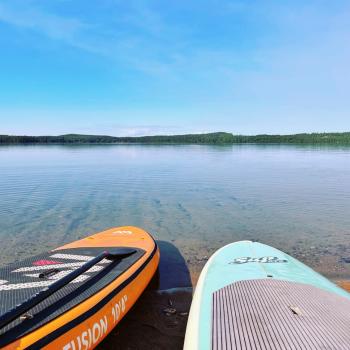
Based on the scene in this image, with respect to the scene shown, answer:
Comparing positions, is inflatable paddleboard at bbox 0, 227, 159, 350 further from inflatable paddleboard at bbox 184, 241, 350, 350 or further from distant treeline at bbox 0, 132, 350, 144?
distant treeline at bbox 0, 132, 350, 144

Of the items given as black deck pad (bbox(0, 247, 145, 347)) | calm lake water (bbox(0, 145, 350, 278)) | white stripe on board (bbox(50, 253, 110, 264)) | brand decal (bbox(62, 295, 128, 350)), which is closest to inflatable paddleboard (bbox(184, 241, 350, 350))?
brand decal (bbox(62, 295, 128, 350))

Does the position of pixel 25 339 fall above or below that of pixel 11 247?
above

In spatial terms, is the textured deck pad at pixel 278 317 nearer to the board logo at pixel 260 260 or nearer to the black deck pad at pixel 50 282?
the board logo at pixel 260 260

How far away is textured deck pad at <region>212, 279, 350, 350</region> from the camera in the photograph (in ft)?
8.59

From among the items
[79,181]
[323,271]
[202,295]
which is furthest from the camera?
[79,181]

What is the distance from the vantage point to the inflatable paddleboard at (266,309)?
266 cm

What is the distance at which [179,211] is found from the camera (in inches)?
449

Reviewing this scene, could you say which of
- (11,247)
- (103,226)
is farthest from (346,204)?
(11,247)

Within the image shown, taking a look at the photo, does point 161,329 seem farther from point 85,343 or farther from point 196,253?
point 196,253

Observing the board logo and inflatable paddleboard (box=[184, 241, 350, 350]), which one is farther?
the board logo

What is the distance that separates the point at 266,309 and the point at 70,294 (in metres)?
2.11

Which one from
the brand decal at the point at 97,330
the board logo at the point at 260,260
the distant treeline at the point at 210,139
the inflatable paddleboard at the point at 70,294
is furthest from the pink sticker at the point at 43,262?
the distant treeline at the point at 210,139

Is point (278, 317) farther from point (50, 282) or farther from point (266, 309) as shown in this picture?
point (50, 282)

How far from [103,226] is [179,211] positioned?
9.73 feet
